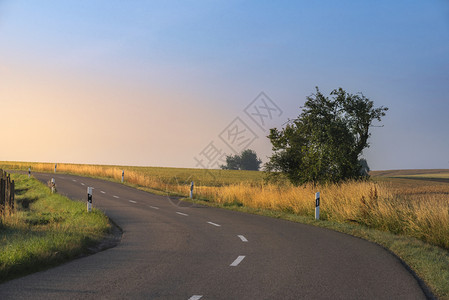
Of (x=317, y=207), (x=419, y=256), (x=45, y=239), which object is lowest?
(x=419, y=256)

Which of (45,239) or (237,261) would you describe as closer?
(237,261)

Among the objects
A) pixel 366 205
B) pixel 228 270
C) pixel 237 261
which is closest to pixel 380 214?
pixel 366 205

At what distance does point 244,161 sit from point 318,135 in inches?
4557

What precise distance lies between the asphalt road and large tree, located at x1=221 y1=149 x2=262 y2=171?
129 m

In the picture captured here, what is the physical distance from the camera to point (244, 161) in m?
143

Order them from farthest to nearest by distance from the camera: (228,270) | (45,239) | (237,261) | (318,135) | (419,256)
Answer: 1. (318,135)
2. (45,239)
3. (419,256)
4. (237,261)
5. (228,270)

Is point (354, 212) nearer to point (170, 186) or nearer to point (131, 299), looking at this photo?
point (131, 299)

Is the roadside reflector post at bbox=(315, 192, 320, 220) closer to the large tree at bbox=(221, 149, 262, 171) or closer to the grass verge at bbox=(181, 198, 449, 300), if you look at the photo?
the grass verge at bbox=(181, 198, 449, 300)

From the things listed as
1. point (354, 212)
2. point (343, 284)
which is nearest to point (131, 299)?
point (343, 284)

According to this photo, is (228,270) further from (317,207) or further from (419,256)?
(317,207)

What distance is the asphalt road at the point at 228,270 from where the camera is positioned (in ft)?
20.6

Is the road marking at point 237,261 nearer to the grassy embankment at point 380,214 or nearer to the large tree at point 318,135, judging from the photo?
the grassy embankment at point 380,214

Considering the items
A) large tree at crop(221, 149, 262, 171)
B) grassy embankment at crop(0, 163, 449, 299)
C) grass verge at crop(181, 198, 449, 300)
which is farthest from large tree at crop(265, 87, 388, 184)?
large tree at crop(221, 149, 262, 171)

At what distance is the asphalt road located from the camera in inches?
247
